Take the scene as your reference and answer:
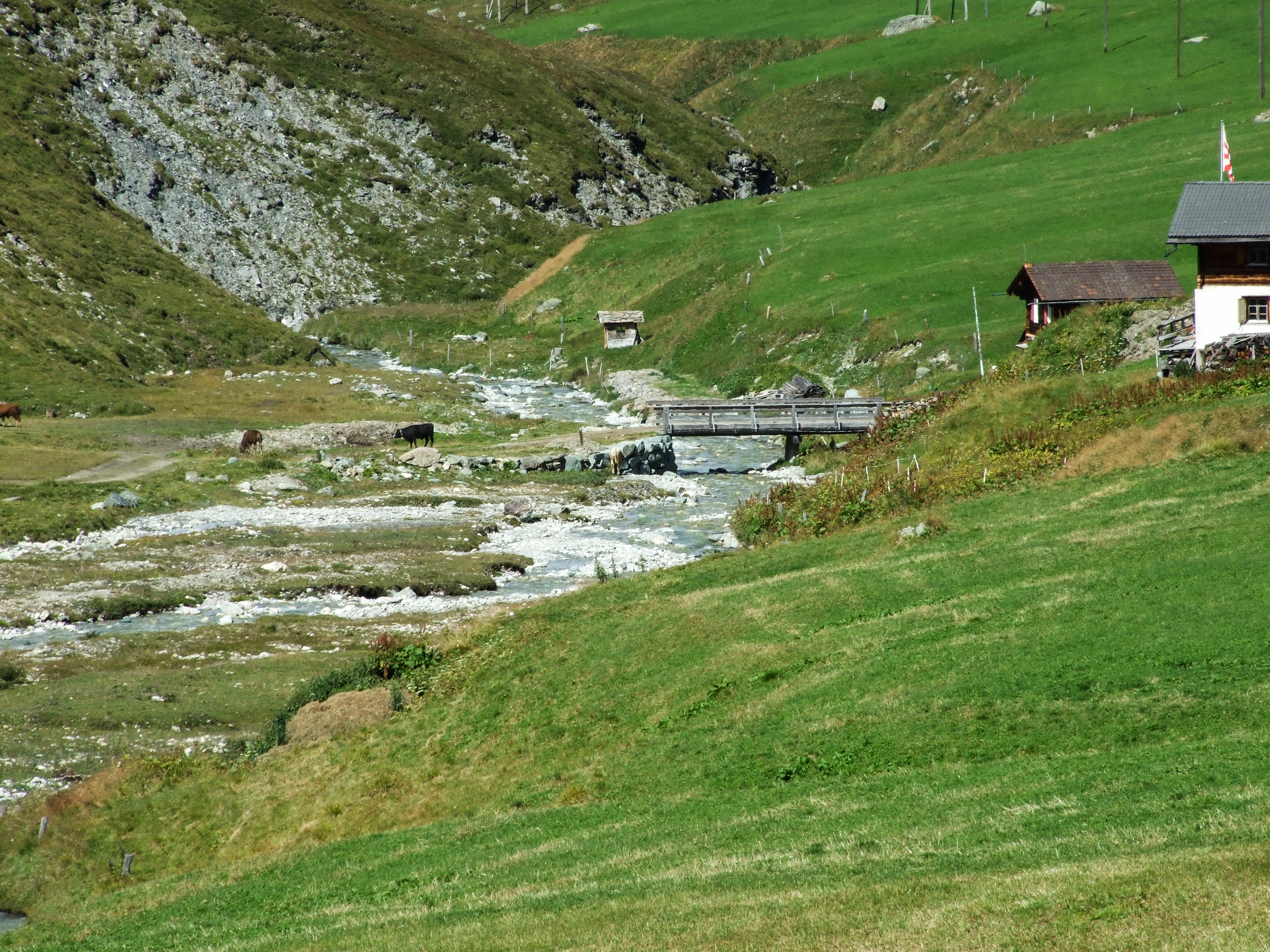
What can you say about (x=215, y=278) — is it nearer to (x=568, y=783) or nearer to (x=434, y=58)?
(x=434, y=58)

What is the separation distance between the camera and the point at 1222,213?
175 ft

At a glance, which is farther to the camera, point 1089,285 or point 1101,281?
point 1089,285

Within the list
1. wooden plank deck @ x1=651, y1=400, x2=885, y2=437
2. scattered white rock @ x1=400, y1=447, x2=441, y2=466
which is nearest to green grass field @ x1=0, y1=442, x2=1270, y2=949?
wooden plank deck @ x1=651, y1=400, x2=885, y2=437

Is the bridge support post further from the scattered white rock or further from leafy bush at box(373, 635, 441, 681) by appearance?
leafy bush at box(373, 635, 441, 681)

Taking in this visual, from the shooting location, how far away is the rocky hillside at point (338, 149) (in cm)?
12481

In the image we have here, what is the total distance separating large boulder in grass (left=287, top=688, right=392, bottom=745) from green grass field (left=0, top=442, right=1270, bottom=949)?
75cm

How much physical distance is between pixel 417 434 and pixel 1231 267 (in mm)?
43166

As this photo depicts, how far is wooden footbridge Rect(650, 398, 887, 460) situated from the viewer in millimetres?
66062

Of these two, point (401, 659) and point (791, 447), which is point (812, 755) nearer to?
point (401, 659)

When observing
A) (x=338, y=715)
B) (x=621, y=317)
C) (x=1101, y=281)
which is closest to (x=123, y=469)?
(x=338, y=715)

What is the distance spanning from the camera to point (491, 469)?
6944 cm

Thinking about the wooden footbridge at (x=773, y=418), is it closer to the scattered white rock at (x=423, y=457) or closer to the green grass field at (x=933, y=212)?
the green grass field at (x=933, y=212)

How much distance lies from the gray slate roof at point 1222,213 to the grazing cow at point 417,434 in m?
40.8

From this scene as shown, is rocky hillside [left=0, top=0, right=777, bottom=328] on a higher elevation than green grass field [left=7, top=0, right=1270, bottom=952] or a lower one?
higher
